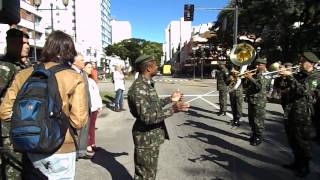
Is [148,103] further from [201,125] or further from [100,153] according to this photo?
[201,125]

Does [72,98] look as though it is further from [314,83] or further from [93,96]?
[93,96]

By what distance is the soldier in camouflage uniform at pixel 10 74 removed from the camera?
172 inches

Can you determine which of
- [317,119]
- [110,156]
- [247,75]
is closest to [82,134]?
[110,156]

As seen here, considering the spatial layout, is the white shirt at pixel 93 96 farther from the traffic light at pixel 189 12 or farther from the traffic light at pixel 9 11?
the traffic light at pixel 189 12

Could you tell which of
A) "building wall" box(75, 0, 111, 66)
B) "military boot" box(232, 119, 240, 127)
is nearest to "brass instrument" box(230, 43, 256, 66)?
"military boot" box(232, 119, 240, 127)

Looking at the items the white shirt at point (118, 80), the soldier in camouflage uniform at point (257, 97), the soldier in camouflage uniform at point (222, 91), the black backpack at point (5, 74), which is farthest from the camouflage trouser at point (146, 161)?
the white shirt at point (118, 80)

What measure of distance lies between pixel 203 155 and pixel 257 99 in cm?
180

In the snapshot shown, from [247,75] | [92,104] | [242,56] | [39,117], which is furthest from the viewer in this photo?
[242,56]

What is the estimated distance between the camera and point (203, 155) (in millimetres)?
8594

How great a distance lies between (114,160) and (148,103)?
A: 12.2 feet

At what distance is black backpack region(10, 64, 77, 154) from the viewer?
3.38 meters

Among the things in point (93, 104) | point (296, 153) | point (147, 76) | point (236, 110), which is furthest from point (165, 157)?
point (236, 110)

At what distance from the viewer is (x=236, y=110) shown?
12508 mm

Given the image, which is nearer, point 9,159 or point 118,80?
point 9,159
